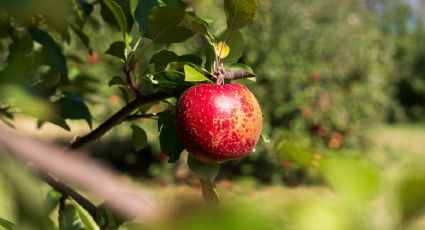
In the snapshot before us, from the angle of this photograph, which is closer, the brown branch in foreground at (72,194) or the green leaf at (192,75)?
the green leaf at (192,75)

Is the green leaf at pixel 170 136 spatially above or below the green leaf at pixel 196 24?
below

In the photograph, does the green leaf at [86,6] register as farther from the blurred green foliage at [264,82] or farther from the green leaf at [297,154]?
the green leaf at [297,154]

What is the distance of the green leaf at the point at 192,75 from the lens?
97 centimetres

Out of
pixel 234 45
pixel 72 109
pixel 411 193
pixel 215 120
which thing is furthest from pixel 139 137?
pixel 411 193

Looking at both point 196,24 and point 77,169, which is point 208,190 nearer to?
point 196,24

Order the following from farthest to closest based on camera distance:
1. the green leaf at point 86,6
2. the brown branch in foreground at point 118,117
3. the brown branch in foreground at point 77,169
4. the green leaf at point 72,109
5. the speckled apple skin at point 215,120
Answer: the green leaf at point 86,6, the green leaf at point 72,109, the brown branch in foreground at point 118,117, the speckled apple skin at point 215,120, the brown branch in foreground at point 77,169

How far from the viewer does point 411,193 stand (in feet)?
0.97

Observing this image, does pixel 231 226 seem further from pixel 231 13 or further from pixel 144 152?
pixel 144 152

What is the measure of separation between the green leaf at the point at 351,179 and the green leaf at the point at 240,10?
69 centimetres

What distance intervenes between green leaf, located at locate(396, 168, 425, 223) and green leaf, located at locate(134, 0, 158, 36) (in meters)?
0.91

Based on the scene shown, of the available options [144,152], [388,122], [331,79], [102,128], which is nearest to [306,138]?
[331,79]

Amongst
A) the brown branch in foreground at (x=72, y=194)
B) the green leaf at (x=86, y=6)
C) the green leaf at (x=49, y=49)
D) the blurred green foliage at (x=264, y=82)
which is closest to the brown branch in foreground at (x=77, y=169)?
the blurred green foliage at (x=264, y=82)

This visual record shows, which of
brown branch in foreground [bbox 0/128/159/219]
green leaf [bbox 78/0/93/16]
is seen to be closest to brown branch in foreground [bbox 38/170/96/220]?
green leaf [bbox 78/0/93/16]

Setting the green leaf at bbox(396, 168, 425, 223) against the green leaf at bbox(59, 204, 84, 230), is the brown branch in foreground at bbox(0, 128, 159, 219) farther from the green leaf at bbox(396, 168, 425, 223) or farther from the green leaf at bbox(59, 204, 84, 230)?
the green leaf at bbox(59, 204, 84, 230)
